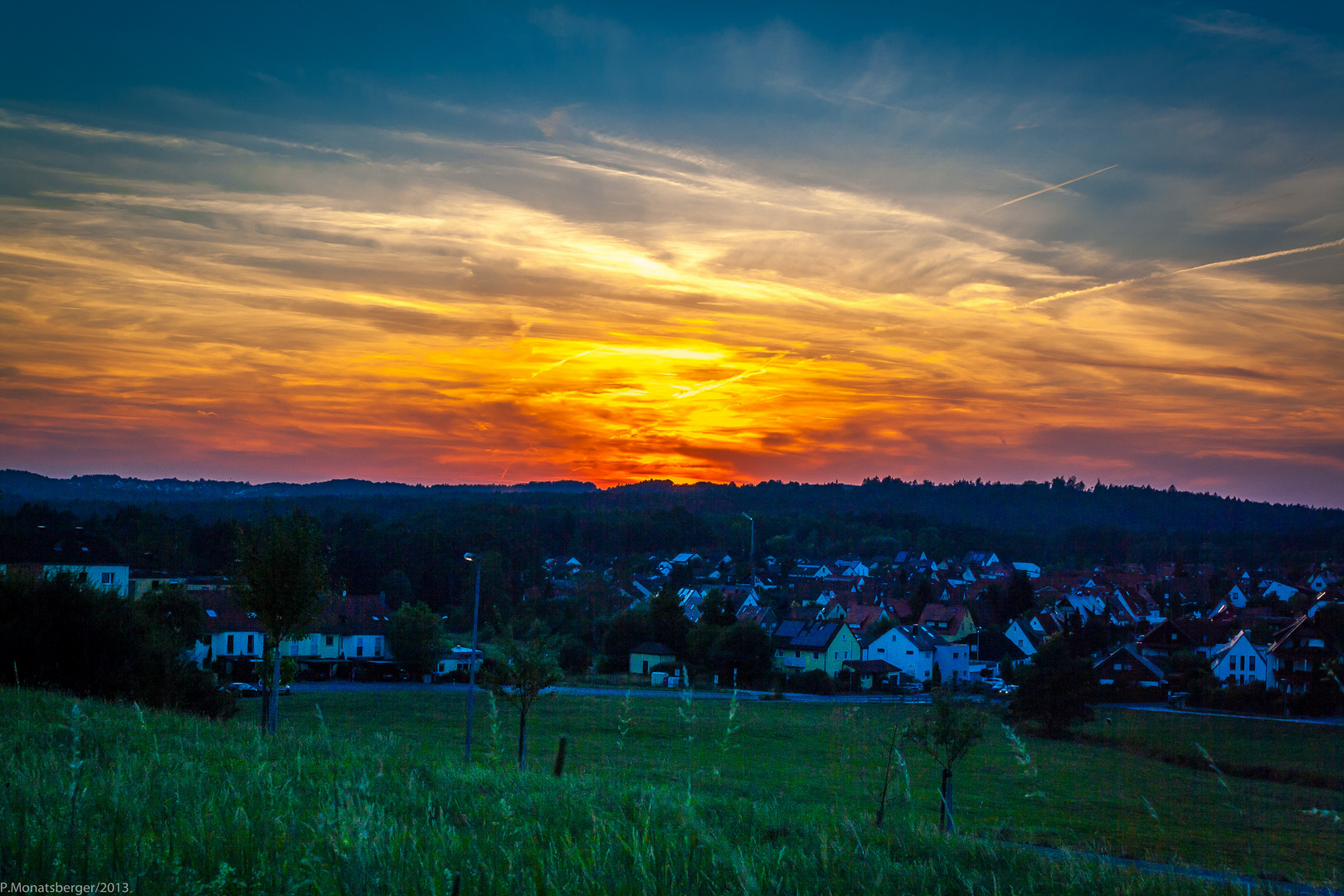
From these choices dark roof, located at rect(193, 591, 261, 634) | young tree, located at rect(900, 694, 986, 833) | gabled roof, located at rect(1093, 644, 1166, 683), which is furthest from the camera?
dark roof, located at rect(193, 591, 261, 634)

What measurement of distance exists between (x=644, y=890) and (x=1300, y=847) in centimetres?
2105

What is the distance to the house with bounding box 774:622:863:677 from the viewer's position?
63.8m

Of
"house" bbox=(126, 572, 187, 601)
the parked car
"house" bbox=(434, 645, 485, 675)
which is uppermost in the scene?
"house" bbox=(126, 572, 187, 601)

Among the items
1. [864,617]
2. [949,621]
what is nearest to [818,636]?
[864,617]

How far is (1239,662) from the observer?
54.4 metres

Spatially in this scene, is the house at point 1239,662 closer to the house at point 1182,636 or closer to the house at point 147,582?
the house at point 1182,636

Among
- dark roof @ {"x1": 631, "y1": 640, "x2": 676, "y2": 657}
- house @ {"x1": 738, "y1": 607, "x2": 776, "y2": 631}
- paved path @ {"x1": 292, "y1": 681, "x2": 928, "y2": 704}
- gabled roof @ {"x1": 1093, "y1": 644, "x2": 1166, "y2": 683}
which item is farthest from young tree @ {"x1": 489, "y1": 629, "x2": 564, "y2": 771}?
house @ {"x1": 738, "y1": 607, "x2": 776, "y2": 631}

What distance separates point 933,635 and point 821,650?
14205 mm

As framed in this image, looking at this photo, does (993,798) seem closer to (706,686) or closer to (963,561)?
(706,686)

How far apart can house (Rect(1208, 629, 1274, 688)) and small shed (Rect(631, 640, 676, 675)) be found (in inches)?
1323

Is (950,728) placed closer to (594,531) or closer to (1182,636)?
(1182,636)

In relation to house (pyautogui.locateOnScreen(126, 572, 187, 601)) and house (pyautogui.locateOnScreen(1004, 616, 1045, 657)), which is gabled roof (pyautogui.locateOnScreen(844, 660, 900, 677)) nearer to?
house (pyautogui.locateOnScreen(1004, 616, 1045, 657))

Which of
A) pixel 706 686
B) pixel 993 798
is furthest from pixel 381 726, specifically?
pixel 706 686

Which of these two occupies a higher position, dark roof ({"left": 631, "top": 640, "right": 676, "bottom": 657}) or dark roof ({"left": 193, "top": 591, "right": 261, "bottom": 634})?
dark roof ({"left": 193, "top": 591, "right": 261, "bottom": 634})
